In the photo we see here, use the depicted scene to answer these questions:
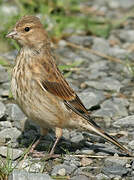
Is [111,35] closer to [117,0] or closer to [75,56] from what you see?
[75,56]

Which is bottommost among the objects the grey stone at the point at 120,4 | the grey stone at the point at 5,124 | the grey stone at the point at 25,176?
the grey stone at the point at 25,176

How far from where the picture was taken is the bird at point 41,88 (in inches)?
171

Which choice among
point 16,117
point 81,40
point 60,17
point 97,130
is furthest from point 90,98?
point 60,17

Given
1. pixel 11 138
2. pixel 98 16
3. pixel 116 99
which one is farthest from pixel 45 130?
pixel 98 16

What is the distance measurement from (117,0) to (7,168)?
5798 mm

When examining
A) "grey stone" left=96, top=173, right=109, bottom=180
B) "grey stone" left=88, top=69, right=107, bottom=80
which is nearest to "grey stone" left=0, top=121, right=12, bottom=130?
"grey stone" left=96, top=173, right=109, bottom=180

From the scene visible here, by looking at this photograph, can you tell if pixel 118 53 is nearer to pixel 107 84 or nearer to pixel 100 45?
pixel 100 45

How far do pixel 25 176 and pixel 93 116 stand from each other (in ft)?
5.60

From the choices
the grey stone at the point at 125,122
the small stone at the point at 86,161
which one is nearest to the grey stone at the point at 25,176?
the small stone at the point at 86,161

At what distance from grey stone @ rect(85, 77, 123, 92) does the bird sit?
1399mm

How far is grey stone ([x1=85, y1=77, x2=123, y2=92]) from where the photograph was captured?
19.9 feet

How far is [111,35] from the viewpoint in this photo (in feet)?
25.1

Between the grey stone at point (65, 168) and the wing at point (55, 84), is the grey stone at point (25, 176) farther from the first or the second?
the wing at point (55, 84)

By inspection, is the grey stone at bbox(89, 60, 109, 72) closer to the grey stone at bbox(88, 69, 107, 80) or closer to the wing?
the grey stone at bbox(88, 69, 107, 80)
